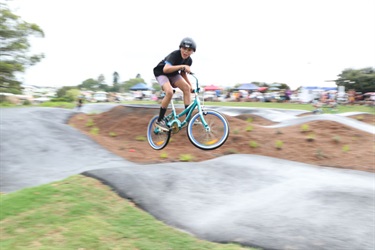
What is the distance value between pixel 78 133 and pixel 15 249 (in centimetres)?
1031

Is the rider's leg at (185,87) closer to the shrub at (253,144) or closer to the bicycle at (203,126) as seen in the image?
the bicycle at (203,126)

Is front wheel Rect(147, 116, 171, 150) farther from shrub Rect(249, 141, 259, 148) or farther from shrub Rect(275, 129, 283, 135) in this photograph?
shrub Rect(275, 129, 283, 135)

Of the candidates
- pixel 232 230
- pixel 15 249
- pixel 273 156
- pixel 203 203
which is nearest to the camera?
pixel 15 249

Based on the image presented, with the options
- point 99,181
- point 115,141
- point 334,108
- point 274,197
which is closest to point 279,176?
point 274,197

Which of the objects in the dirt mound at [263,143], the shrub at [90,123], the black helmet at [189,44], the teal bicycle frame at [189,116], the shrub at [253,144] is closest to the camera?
the black helmet at [189,44]

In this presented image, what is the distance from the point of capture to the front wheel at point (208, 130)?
170 inches

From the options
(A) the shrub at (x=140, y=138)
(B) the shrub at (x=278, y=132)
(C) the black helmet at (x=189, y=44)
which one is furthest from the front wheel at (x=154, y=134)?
(B) the shrub at (x=278, y=132)

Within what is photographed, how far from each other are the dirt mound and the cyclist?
11480 millimetres

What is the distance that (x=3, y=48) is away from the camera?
2389 centimetres

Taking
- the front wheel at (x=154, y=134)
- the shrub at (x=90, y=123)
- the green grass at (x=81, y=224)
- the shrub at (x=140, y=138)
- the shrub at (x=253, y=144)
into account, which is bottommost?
the green grass at (x=81, y=224)

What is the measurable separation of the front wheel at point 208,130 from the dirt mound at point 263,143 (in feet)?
37.5

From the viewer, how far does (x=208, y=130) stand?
4.37 m

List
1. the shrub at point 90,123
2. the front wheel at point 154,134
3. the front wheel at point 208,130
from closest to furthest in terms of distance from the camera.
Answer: the front wheel at point 208,130
the front wheel at point 154,134
the shrub at point 90,123

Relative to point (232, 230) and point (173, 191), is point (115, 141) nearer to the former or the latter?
point (173, 191)
